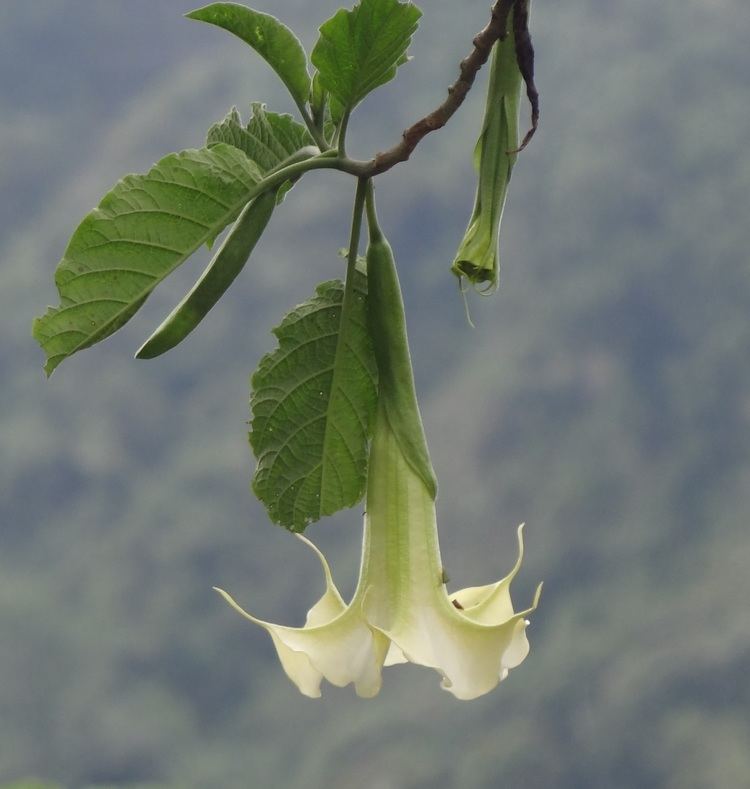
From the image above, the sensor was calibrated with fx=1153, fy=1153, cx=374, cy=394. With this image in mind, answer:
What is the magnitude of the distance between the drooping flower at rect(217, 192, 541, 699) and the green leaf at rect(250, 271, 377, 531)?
4 centimetres

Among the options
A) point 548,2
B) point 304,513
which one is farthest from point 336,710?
point 304,513

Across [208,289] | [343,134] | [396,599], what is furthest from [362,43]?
[396,599]

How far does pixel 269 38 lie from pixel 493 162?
0.15 metres

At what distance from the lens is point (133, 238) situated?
616 mm

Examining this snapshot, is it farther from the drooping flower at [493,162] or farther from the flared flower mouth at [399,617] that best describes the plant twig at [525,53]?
the flared flower mouth at [399,617]

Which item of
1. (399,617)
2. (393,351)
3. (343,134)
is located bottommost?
(399,617)

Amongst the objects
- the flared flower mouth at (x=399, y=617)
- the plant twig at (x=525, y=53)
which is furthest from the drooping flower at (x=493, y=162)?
the flared flower mouth at (x=399, y=617)

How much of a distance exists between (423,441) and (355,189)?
0.15m

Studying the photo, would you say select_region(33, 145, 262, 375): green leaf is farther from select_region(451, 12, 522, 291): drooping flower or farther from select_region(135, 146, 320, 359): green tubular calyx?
select_region(451, 12, 522, 291): drooping flower

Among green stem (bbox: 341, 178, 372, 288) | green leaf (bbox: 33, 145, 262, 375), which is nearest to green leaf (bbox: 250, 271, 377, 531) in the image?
green stem (bbox: 341, 178, 372, 288)

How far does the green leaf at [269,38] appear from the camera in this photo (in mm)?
633

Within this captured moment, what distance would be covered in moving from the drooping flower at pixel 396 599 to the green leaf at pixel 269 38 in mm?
93

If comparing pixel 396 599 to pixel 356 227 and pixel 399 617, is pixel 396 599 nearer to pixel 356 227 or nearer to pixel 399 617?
pixel 399 617

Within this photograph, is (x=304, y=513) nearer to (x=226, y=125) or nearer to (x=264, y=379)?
(x=264, y=379)
